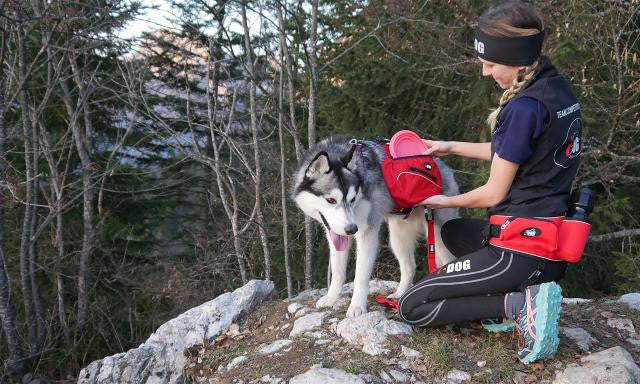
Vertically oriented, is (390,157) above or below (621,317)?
above

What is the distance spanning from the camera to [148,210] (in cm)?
1155

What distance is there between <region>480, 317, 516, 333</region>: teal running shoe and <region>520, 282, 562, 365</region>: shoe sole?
1.06 feet

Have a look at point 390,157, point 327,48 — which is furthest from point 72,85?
point 390,157

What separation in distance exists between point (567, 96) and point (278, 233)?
6.31 meters

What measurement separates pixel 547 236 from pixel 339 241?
1.69 m

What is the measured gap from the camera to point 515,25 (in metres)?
2.97

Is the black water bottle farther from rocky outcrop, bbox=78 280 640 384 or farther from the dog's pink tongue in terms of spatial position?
the dog's pink tongue

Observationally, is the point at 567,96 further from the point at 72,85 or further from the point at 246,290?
the point at 72,85

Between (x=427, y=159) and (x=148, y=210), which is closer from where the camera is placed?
(x=427, y=159)

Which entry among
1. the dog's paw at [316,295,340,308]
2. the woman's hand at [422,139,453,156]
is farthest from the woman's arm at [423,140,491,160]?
the dog's paw at [316,295,340,308]

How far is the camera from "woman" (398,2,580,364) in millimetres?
2969

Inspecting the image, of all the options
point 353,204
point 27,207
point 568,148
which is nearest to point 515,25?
point 568,148

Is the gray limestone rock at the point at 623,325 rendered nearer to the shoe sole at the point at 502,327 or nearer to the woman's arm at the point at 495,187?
the shoe sole at the point at 502,327

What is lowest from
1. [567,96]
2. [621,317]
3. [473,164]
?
[621,317]
